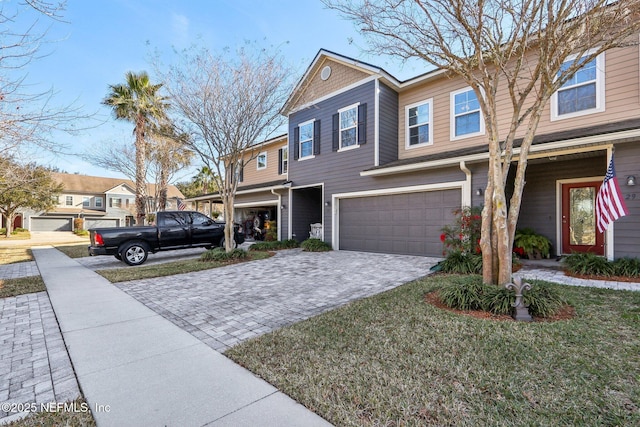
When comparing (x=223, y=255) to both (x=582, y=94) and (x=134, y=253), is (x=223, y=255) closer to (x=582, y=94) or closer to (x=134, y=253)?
(x=134, y=253)

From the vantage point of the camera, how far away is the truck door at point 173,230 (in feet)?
33.1

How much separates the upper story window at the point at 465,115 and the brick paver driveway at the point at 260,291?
14.0 ft

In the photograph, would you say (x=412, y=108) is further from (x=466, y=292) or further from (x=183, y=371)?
(x=183, y=371)

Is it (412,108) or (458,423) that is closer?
(458,423)

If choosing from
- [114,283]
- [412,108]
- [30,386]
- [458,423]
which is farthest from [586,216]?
[114,283]

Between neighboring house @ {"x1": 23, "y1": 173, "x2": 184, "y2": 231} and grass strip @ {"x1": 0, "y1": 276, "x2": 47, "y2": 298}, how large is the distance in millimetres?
27729

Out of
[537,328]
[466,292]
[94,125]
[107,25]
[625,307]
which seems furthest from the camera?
[107,25]

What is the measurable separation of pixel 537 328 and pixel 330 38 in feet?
23.2

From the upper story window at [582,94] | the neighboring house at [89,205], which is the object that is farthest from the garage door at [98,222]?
the upper story window at [582,94]

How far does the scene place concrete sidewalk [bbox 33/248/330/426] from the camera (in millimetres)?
2174

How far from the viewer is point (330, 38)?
7230 mm

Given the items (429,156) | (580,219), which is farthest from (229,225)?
(580,219)

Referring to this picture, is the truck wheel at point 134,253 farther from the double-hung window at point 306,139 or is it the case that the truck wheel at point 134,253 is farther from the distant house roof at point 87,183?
the distant house roof at point 87,183

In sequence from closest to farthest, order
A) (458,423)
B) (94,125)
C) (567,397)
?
1. (458,423)
2. (567,397)
3. (94,125)
